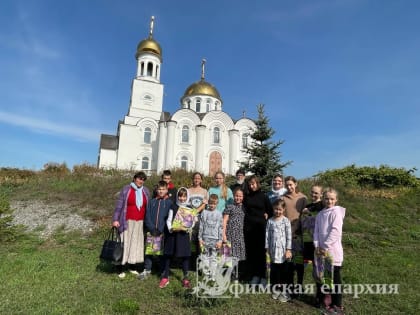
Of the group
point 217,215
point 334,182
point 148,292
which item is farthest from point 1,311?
point 334,182

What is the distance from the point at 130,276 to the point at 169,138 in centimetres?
2251

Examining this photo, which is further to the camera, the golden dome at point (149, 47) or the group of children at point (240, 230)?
the golden dome at point (149, 47)

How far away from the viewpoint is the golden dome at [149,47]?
1238 inches

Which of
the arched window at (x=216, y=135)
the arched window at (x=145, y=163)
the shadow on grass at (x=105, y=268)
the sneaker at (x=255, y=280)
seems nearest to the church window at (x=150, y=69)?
the arched window at (x=145, y=163)

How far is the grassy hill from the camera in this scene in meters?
3.60

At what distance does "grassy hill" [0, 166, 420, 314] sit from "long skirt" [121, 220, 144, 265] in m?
0.35

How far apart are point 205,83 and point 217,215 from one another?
31.8 meters

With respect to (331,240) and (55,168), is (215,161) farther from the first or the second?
(331,240)

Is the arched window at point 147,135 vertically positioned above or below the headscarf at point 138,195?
above

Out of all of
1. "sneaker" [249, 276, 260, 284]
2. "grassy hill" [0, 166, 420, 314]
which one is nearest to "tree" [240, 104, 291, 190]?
"grassy hill" [0, 166, 420, 314]

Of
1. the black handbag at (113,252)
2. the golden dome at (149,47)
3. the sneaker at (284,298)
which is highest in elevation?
the golden dome at (149,47)

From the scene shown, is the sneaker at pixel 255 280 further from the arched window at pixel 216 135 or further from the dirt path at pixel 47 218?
the arched window at pixel 216 135

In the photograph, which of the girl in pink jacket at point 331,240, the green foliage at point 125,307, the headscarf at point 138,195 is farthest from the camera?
the headscarf at point 138,195

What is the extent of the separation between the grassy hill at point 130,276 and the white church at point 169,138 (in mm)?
16655
